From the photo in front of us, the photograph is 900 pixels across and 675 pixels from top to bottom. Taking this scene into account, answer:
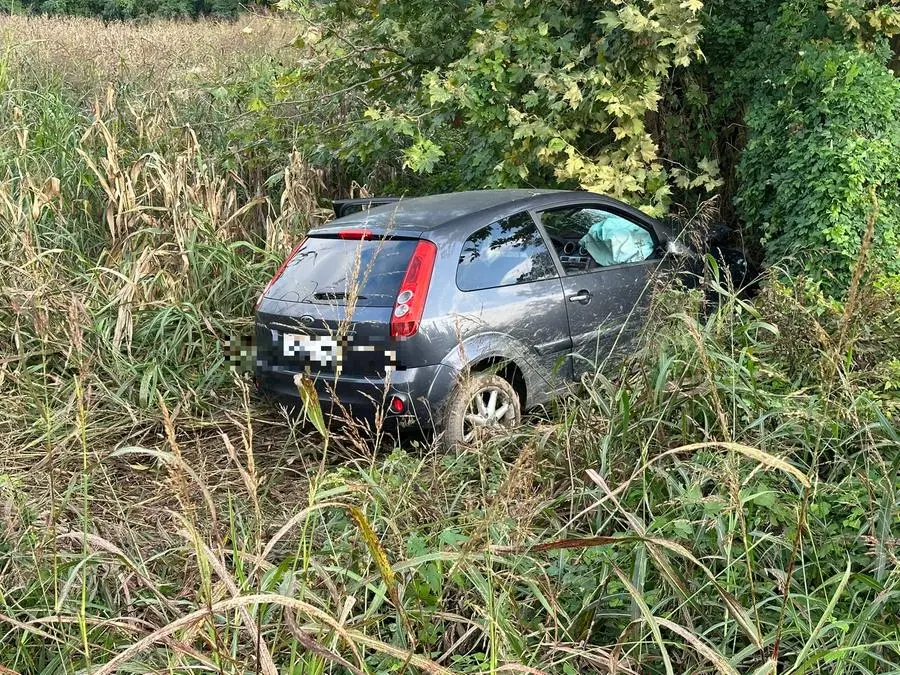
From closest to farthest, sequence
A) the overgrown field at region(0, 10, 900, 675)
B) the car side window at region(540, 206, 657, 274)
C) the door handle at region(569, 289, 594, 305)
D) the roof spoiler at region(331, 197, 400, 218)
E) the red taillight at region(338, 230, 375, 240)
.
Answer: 1. the overgrown field at region(0, 10, 900, 675)
2. the red taillight at region(338, 230, 375, 240)
3. the door handle at region(569, 289, 594, 305)
4. the car side window at region(540, 206, 657, 274)
5. the roof spoiler at region(331, 197, 400, 218)

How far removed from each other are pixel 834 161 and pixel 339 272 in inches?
153

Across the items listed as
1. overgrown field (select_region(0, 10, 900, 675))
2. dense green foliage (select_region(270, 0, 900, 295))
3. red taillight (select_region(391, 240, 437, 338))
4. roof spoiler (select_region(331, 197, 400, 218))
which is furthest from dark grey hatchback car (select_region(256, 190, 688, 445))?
dense green foliage (select_region(270, 0, 900, 295))

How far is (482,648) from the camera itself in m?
2.76

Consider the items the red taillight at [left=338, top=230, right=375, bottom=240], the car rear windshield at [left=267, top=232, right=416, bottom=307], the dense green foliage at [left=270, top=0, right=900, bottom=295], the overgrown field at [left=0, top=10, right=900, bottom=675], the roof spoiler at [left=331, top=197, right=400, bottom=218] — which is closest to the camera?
the overgrown field at [left=0, top=10, right=900, bottom=675]

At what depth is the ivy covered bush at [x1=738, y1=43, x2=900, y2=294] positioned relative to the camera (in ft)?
20.3

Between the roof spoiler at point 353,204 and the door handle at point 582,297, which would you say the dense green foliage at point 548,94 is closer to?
the roof spoiler at point 353,204

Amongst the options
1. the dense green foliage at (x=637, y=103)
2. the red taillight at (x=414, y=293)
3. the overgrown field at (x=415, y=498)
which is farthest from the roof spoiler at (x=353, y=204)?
the red taillight at (x=414, y=293)

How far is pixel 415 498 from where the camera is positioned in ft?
11.0

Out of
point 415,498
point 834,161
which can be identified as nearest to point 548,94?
point 834,161

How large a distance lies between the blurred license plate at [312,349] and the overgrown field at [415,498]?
612mm

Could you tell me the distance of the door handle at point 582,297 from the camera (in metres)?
5.10

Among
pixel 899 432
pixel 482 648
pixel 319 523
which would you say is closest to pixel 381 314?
pixel 319 523

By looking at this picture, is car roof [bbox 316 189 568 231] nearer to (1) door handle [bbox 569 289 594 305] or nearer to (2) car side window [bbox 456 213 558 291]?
(2) car side window [bbox 456 213 558 291]

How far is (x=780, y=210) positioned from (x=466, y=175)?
2.92 metres
